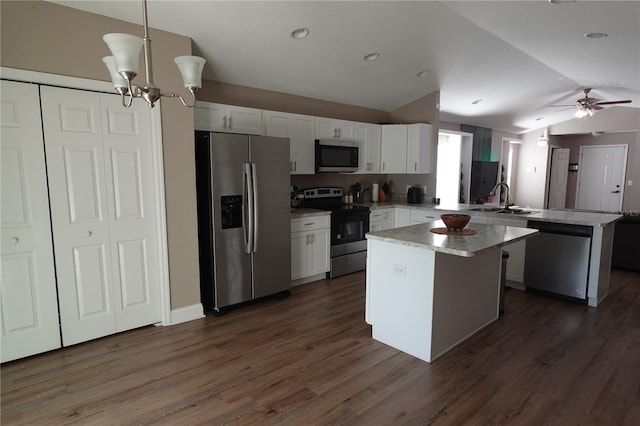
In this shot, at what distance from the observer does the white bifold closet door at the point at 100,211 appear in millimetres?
2719

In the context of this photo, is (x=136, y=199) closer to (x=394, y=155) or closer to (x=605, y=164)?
(x=394, y=155)

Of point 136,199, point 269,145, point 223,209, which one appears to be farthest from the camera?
point 269,145

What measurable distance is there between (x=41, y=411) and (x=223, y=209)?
1.90 metres

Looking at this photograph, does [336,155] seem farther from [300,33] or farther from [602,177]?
[602,177]

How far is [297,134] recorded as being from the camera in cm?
445

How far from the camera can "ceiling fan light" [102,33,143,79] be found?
1555 millimetres

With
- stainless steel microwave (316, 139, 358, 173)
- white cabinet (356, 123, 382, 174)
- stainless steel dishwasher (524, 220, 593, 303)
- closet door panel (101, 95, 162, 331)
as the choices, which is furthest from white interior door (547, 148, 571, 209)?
closet door panel (101, 95, 162, 331)

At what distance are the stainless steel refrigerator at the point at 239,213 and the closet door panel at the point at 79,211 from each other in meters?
0.83

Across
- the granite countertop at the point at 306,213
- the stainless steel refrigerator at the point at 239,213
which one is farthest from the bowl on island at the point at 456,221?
the granite countertop at the point at 306,213

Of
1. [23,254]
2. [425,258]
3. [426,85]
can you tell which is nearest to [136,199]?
[23,254]

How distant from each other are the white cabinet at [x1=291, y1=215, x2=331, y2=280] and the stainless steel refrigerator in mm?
431

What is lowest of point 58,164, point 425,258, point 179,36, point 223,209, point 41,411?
point 41,411

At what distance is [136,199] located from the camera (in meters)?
3.07

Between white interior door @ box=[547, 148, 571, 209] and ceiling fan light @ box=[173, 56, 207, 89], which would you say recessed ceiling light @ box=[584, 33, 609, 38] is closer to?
ceiling fan light @ box=[173, 56, 207, 89]
